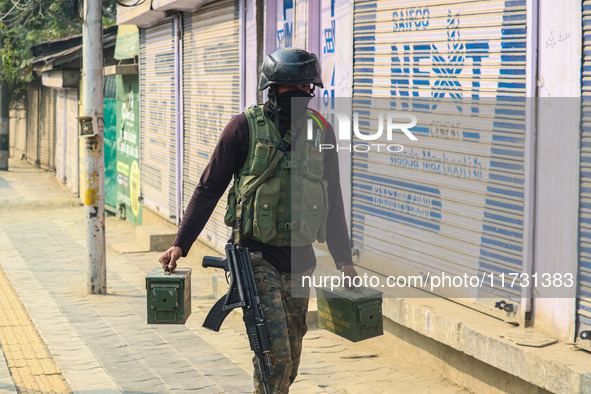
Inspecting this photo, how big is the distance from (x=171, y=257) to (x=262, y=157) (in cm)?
69

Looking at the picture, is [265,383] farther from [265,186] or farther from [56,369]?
[56,369]

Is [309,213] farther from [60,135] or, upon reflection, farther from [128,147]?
[60,135]

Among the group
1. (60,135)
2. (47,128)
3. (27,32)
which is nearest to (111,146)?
(60,135)

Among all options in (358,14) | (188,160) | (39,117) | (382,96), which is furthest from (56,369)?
(39,117)

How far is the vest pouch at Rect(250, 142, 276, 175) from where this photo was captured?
415 centimetres

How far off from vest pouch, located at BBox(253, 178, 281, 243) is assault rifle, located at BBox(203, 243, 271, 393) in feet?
0.41

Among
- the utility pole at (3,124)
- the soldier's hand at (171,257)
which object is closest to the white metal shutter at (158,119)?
the soldier's hand at (171,257)

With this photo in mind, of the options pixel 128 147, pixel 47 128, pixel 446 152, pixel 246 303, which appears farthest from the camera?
pixel 47 128

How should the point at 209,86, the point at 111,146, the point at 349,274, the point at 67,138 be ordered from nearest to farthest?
the point at 349,274, the point at 209,86, the point at 111,146, the point at 67,138

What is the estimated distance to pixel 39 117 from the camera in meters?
27.2

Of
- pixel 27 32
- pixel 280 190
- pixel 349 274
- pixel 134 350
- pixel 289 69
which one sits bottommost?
pixel 134 350

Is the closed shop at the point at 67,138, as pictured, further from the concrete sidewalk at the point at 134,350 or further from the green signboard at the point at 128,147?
the concrete sidewalk at the point at 134,350

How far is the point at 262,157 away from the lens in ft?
13.6

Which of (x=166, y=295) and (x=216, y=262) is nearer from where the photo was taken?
(x=216, y=262)
